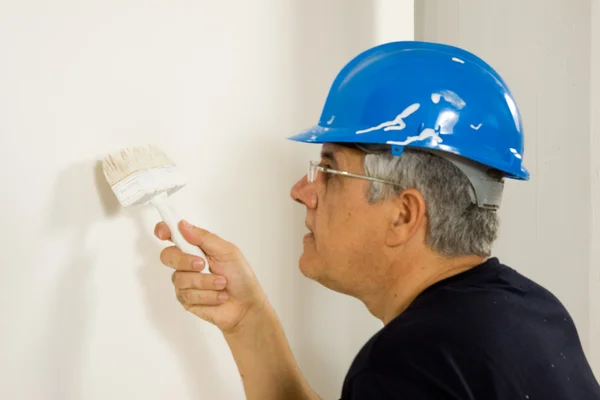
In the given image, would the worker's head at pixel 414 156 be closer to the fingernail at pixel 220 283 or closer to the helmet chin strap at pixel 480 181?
the helmet chin strap at pixel 480 181

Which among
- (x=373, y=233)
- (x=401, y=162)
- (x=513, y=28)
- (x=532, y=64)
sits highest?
(x=513, y=28)

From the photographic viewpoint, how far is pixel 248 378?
1100 millimetres

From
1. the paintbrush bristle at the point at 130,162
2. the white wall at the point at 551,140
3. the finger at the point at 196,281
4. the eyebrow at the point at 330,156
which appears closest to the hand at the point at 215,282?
the finger at the point at 196,281

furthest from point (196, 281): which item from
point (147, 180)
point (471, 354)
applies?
point (471, 354)

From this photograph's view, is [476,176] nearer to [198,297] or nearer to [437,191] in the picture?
[437,191]

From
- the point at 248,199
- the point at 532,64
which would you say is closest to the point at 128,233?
the point at 248,199

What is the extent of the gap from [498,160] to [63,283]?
2.16 feet

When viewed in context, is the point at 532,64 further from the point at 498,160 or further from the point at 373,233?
the point at 373,233

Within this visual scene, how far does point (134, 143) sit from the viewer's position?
94 centimetres

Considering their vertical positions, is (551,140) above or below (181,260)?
above

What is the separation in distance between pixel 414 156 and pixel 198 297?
40cm

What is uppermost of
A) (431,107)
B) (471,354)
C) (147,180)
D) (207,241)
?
(431,107)

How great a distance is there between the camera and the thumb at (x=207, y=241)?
36.6 inches

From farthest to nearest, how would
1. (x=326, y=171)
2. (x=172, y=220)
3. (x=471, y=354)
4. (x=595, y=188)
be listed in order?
1. (x=595, y=188)
2. (x=326, y=171)
3. (x=172, y=220)
4. (x=471, y=354)
